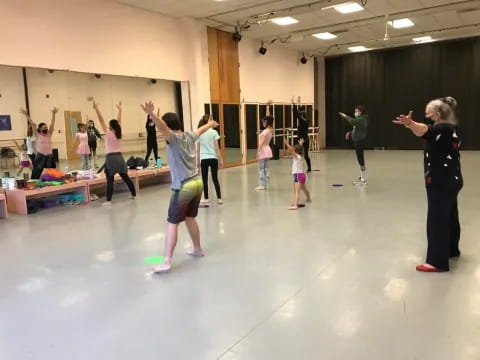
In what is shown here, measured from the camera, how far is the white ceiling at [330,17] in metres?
8.78

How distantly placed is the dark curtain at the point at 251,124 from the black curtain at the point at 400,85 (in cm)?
518

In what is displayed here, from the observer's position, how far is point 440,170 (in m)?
3.11

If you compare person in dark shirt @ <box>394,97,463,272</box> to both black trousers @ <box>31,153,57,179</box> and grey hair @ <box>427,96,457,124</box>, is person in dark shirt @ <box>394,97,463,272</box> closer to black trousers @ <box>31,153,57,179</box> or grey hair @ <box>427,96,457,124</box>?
grey hair @ <box>427,96,457,124</box>

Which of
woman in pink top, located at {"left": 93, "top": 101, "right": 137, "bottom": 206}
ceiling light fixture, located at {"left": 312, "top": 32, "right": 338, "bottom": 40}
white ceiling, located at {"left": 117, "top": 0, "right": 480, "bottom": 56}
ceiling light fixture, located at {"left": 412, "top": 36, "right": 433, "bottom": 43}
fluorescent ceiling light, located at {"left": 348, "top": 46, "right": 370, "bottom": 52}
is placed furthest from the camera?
fluorescent ceiling light, located at {"left": 348, "top": 46, "right": 370, "bottom": 52}

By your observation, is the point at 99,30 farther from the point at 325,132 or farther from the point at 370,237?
the point at 325,132

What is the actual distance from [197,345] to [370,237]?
263 cm

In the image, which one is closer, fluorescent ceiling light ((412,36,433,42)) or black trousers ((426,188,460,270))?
black trousers ((426,188,460,270))

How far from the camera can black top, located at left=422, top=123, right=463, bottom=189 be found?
3049mm

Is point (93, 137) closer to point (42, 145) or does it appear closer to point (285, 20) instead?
point (42, 145)

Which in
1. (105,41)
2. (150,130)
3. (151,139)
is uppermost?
(105,41)

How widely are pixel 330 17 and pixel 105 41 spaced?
5648 millimetres

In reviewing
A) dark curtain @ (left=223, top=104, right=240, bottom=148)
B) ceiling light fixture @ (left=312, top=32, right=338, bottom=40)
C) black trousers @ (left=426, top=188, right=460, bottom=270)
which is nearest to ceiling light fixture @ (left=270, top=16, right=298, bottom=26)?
ceiling light fixture @ (left=312, top=32, right=338, bottom=40)

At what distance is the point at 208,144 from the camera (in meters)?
6.08

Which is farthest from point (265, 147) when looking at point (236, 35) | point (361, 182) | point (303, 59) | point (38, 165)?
point (303, 59)
